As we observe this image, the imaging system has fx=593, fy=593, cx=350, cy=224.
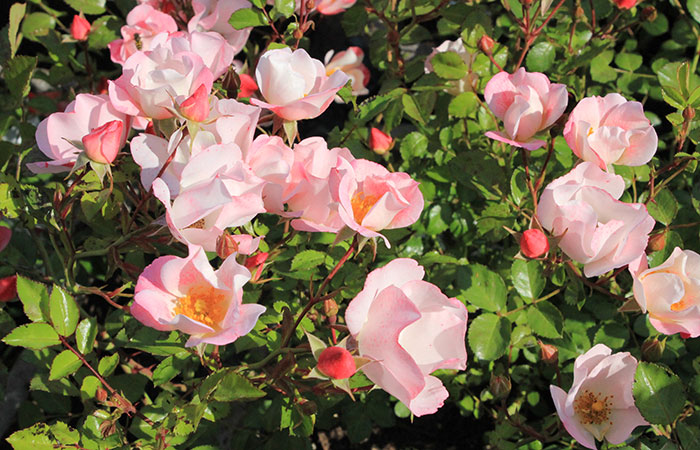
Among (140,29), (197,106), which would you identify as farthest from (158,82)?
(140,29)

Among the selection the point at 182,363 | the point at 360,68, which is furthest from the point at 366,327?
the point at 360,68

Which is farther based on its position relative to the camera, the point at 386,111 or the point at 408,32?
the point at 408,32

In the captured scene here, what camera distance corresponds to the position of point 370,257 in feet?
3.72

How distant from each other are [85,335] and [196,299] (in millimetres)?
326

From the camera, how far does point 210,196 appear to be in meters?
0.81

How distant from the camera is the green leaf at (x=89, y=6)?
5.03 feet

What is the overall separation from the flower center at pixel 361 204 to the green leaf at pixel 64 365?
56 cm

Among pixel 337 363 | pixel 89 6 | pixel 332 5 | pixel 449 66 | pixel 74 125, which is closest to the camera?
pixel 337 363

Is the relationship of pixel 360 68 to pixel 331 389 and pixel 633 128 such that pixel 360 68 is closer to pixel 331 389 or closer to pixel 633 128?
pixel 633 128

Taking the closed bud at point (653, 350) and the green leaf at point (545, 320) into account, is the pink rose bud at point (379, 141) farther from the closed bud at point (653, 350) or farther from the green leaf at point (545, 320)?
the closed bud at point (653, 350)

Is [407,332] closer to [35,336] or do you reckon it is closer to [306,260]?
[306,260]

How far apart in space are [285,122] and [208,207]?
259 mm

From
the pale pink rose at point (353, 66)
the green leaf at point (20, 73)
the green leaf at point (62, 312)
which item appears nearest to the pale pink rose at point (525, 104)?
the pale pink rose at point (353, 66)

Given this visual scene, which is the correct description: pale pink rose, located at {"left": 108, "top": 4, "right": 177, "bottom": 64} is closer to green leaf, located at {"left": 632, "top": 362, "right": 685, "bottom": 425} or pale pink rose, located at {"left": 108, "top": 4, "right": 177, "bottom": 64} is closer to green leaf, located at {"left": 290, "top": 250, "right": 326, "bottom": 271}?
green leaf, located at {"left": 290, "top": 250, "right": 326, "bottom": 271}
